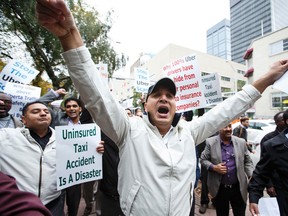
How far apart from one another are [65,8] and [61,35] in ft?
0.48

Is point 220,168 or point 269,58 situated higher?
point 269,58

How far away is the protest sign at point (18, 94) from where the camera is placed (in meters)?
4.12

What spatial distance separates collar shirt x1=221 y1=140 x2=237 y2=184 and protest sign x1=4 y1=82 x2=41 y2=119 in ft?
12.0

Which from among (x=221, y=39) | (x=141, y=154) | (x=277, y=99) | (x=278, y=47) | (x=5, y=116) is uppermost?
Result: (x=221, y=39)

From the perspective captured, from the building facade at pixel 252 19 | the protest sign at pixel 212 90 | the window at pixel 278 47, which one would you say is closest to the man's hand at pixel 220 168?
the protest sign at pixel 212 90

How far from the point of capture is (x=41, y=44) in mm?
12500

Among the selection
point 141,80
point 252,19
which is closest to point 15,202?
point 141,80

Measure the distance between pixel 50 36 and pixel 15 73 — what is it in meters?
8.47

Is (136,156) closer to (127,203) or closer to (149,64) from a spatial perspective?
(127,203)

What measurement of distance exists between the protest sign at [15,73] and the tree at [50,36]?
724cm

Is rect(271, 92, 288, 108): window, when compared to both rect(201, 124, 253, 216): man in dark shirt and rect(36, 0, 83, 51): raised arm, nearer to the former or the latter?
rect(201, 124, 253, 216): man in dark shirt

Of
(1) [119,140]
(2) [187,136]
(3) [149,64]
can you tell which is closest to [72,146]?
(1) [119,140]

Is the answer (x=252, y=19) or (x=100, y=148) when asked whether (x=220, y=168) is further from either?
(x=252, y=19)

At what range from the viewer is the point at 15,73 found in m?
4.41
